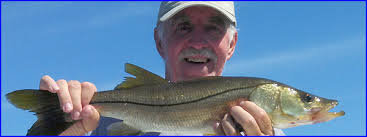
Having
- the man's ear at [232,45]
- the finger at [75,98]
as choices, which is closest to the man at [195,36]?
the man's ear at [232,45]

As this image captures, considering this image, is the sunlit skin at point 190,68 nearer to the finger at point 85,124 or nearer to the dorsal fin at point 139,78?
the finger at point 85,124

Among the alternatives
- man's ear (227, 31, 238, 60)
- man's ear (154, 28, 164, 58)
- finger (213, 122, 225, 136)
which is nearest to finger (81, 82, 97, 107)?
finger (213, 122, 225, 136)

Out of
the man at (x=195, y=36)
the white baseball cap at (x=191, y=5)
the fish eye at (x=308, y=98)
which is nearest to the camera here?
the fish eye at (x=308, y=98)

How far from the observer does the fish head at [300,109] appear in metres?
4.75

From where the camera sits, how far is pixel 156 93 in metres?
4.83

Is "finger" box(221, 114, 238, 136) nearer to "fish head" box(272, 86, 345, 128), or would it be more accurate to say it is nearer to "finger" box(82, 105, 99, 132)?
"fish head" box(272, 86, 345, 128)

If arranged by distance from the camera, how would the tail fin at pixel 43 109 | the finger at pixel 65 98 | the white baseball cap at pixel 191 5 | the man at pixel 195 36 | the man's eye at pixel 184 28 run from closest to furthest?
1. the finger at pixel 65 98
2. the tail fin at pixel 43 109
3. the white baseball cap at pixel 191 5
4. the man at pixel 195 36
5. the man's eye at pixel 184 28

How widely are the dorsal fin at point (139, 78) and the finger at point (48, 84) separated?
722 millimetres

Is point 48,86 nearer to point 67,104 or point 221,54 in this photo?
point 67,104

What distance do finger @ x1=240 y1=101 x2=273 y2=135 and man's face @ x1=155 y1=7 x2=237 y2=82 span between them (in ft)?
5.03

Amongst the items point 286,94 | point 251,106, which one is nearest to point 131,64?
point 251,106

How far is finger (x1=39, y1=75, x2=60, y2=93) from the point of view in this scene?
15.2ft

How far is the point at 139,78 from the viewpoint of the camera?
4.87 m

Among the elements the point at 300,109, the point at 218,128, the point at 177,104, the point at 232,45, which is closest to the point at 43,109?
the point at 177,104
